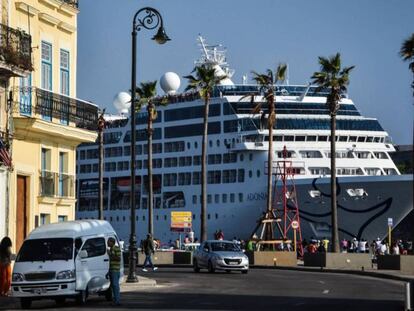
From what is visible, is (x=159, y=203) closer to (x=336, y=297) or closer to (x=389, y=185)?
(x=389, y=185)

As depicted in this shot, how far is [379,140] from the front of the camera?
307 feet

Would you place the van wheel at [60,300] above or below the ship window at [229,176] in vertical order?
below

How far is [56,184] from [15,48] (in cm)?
676

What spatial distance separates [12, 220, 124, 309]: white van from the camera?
972 inches

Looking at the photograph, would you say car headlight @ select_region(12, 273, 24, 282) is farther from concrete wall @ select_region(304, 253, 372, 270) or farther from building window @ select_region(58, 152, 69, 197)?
concrete wall @ select_region(304, 253, 372, 270)

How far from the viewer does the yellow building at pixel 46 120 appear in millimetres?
33469

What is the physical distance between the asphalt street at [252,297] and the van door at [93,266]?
Answer: 485 mm

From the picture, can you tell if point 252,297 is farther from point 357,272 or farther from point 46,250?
point 357,272

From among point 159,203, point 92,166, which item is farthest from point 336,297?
point 92,166

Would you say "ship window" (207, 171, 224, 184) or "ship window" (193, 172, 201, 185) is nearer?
"ship window" (207, 171, 224, 184)

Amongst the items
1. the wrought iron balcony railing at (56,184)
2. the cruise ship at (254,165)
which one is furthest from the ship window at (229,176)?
the wrought iron balcony railing at (56,184)

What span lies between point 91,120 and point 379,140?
59.0 m

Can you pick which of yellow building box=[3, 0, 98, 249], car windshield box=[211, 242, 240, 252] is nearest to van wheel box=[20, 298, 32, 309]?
yellow building box=[3, 0, 98, 249]

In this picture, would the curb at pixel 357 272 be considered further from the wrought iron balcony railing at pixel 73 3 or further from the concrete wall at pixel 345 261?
the wrought iron balcony railing at pixel 73 3
